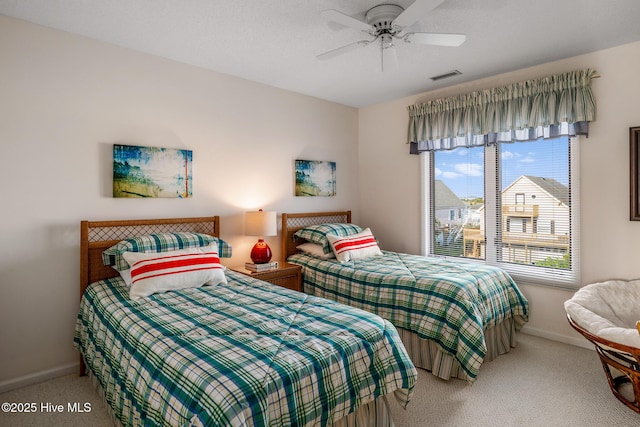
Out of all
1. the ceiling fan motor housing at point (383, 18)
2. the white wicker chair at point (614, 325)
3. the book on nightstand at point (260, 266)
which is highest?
the ceiling fan motor housing at point (383, 18)

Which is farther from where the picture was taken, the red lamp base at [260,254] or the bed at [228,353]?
the red lamp base at [260,254]

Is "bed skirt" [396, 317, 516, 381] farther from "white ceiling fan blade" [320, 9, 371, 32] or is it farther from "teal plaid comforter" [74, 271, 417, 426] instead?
"white ceiling fan blade" [320, 9, 371, 32]

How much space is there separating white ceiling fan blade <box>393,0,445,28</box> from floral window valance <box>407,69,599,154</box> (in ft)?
6.27

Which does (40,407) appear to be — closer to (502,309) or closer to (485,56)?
(502,309)

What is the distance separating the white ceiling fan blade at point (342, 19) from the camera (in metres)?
2.12

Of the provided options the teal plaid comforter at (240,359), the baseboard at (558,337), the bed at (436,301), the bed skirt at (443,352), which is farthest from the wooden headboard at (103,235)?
the baseboard at (558,337)

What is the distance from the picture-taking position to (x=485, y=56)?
3277 mm

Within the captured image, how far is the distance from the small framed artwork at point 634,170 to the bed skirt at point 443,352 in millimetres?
1341

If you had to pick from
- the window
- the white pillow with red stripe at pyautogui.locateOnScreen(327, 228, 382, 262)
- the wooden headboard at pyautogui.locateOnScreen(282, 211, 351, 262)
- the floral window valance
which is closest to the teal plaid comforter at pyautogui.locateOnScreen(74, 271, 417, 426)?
the white pillow with red stripe at pyautogui.locateOnScreen(327, 228, 382, 262)

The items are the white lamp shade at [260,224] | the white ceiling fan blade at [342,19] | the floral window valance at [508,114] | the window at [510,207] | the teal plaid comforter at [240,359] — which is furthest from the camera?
Result: the white lamp shade at [260,224]

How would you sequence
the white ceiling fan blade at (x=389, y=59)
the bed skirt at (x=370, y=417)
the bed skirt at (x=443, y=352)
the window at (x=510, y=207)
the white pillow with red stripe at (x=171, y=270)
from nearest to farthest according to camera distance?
the bed skirt at (x=370, y=417) < the white pillow with red stripe at (x=171, y=270) < the bed skirt at (x=443, y=352) < the white ceiling fan blade at (x=389, y=59) < the window at (x=510, y=207)

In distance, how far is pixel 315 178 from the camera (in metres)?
4.55

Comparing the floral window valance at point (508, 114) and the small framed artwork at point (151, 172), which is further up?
the floral window valance at point (508, 114)

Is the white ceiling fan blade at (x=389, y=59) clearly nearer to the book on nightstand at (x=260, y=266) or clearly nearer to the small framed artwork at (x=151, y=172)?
the small framed artwork at (x=151, y=172)
